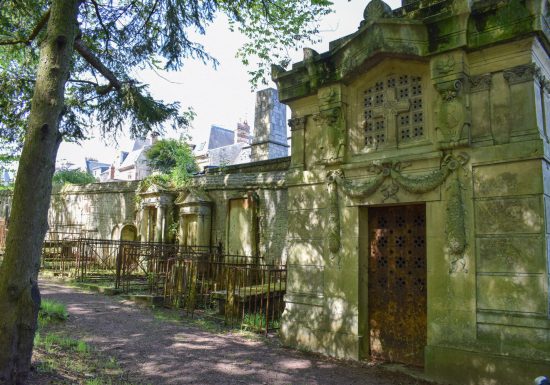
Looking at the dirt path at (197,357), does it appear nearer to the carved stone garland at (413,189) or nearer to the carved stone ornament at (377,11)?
the carved stone garland at (413,189)

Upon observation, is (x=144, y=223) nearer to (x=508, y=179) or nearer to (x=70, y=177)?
(x=508, y=179)

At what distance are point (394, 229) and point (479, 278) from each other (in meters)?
1.43

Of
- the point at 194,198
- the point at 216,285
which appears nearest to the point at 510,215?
the point at 216,285

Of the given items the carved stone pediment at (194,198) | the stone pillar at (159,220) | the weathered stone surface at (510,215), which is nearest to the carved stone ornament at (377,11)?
the weathered stone surface at (510,215)

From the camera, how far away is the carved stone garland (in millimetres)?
5105

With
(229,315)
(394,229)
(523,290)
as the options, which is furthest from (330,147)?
(229,315)

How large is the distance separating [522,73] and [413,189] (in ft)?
6.09

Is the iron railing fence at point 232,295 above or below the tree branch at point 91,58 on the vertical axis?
below

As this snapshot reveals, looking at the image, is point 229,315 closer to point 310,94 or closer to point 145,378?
point 145,378

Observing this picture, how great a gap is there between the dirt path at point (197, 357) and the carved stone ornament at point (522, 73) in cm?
390

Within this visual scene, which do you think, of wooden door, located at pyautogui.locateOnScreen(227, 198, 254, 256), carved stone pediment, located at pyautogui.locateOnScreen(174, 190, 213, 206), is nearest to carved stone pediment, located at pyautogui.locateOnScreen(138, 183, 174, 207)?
carved stone pediment, located at pyautogui.locateOnScreen(174, 190, 213, 206)

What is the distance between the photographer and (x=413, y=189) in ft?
18.0

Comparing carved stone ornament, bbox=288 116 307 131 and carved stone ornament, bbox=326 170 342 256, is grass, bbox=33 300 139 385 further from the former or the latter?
carved stone ornament, bbox=288 116 307 131

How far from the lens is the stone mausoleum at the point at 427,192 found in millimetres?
4707
